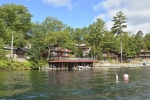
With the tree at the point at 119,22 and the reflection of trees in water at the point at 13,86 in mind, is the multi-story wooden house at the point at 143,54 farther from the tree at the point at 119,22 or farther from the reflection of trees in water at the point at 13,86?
the reflection of trees in water at the point at 13,86

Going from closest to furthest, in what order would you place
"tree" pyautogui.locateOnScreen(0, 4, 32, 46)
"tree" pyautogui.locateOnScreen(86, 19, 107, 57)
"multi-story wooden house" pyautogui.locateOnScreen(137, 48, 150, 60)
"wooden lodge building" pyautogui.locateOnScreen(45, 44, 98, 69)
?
"wooden lodge building" pyautogui.locateOnScreen(45, 44, 98, 69) → "tree" pyautogui.locateOnScreen(0, 4, 32, 46) → "tree" pyautogui.locateOnScreen(86, 19, 107, 57) → "multi-story wooden house" pyautogui.locateOnScreen(137, 48, 150, 60)

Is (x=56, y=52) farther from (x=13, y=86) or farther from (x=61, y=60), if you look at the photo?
(x=13, y=86)

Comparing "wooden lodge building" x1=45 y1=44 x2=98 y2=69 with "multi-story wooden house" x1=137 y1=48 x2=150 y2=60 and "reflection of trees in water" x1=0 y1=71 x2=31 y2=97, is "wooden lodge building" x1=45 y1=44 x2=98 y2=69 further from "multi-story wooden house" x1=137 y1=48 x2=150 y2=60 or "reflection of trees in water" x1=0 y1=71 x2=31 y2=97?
"multi-story wooden house" x1=137 y1=48 x2=150 y2=60

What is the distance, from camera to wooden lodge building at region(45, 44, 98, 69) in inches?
3292

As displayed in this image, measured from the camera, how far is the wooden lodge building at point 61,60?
83625mm

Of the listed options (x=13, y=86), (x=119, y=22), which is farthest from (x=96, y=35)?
(x=13, y=86)

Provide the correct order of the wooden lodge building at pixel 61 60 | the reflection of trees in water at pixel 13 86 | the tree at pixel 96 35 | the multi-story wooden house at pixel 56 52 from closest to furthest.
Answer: the reflection of trees in water at pixel 13 86 < the wooden lodge building at pixel 61 60 < the multi-story wooden house at pixel 56 52 < the tree at pixel 96 35

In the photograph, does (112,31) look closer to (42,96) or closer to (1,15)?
(1,15)

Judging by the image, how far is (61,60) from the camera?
82500 mm

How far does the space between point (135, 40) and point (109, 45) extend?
48.1 feet

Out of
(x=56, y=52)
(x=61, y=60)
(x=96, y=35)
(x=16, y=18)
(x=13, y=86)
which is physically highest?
(x=16, y=18)

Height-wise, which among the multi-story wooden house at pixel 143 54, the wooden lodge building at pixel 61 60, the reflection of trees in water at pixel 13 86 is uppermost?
the multi-story wooden house at pixel 143 54

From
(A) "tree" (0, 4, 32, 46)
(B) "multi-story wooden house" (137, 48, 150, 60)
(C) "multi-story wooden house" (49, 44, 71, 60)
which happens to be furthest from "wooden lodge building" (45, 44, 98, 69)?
(B) "multi-story wooden house" (137, 48, 150, 60)

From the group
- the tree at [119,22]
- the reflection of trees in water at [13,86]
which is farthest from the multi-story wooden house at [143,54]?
the reflection of trees in water at [13,86]
